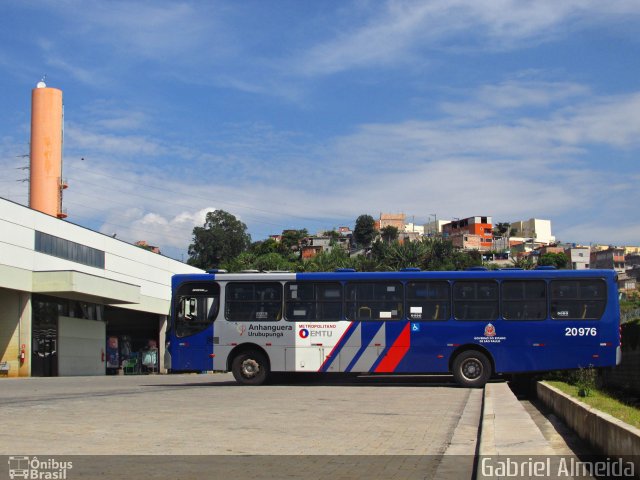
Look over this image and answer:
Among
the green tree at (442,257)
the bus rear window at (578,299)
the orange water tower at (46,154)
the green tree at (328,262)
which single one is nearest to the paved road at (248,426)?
the bus rear window at (578,299)

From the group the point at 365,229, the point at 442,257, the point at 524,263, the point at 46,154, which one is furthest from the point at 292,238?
the point at 46,154

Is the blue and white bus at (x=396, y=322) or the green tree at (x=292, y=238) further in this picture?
the green tree at (x=292, y=238)

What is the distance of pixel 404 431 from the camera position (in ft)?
38.0

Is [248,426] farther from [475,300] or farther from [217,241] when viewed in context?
[217,241]

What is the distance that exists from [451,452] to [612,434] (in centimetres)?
217

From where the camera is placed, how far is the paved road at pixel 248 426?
369 inches

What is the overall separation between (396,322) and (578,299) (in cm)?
486

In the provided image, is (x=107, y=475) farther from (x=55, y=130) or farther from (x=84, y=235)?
(x=55, y=130)

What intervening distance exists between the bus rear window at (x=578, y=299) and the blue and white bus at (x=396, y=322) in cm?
3

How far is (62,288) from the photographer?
4144 centimetres

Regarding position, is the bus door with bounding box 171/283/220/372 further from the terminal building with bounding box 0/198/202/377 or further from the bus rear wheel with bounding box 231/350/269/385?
the terminal building with bounding box 0/198/202/377

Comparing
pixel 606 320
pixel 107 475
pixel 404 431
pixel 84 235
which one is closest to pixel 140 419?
pixel 404 431

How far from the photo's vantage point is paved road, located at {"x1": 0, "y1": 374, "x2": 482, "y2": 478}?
937 cm

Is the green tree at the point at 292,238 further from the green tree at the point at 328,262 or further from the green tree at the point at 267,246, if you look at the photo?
the green tree at the point at 328,262
